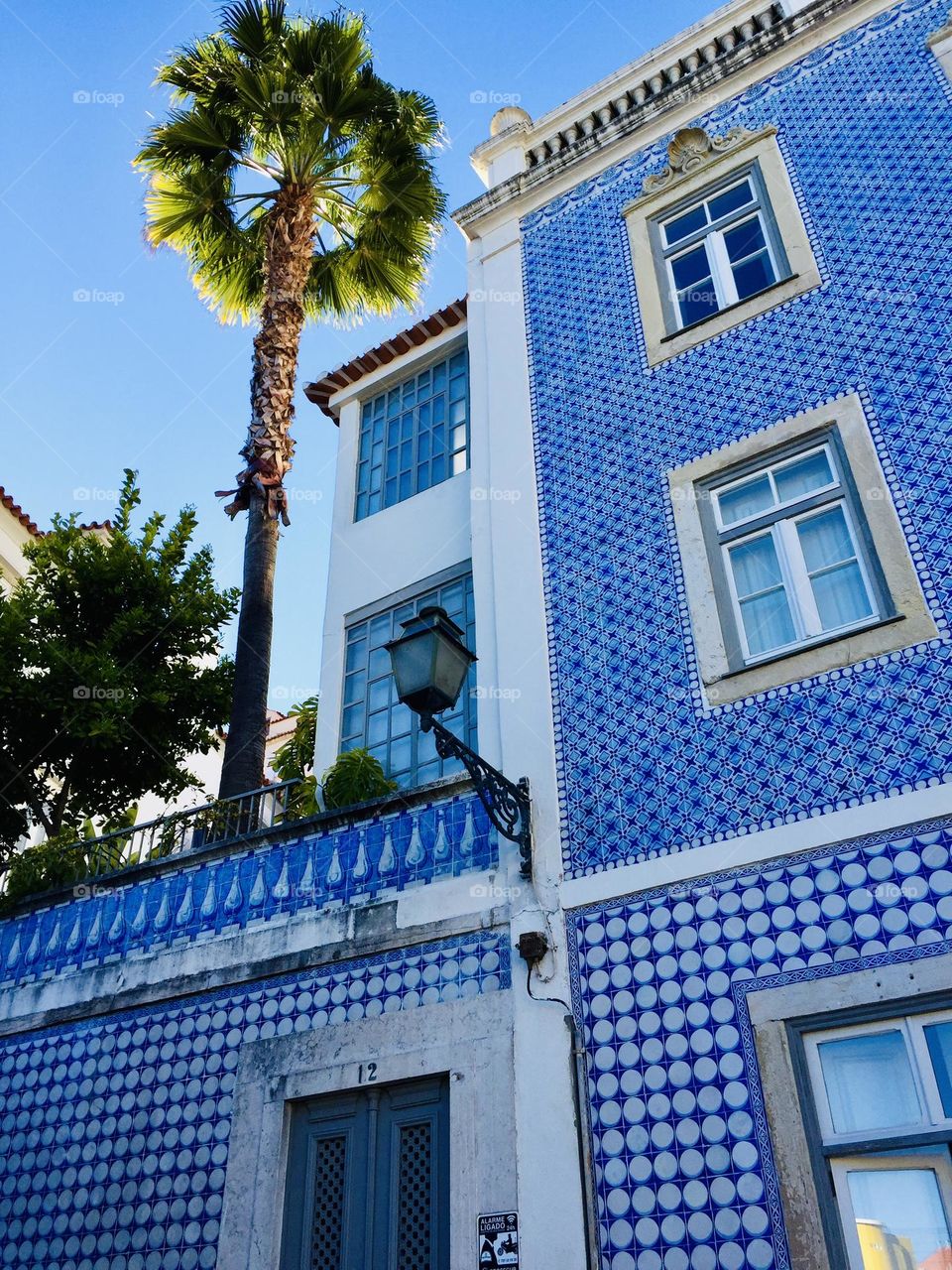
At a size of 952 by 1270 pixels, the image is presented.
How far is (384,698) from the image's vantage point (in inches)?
346

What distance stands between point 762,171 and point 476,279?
2.48 metres

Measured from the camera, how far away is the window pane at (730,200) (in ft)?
27.1

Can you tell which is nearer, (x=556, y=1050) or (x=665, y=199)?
(x=556, y=1050)

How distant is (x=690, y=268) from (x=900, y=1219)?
611 cm

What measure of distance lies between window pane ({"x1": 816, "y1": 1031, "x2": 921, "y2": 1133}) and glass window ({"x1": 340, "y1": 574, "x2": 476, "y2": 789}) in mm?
3261

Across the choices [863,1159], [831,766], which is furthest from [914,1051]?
[831,766]

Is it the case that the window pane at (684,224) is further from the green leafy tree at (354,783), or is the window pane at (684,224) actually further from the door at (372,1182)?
the door at (372,1182)

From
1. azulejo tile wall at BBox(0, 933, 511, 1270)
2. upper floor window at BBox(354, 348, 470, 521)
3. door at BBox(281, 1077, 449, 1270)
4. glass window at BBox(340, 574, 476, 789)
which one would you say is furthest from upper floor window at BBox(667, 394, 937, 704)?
upper floor window at BBox(354, 348, 470, 521)

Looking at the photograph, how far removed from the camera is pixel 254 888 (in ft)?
24.6

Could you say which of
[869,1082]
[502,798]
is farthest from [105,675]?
[869,1082]

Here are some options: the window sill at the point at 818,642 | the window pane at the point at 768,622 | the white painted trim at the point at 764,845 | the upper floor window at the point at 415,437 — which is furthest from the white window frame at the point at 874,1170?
the upper floor window at the point at 415,437

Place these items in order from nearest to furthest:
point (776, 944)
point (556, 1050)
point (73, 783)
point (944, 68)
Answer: point (776, 944) < point (556, 1050) < point (944, 68) < point (73, 783)

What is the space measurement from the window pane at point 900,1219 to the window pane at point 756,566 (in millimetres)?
3109

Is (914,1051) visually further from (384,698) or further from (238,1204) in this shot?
(384,698)
